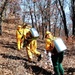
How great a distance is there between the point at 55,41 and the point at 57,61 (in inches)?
38.1

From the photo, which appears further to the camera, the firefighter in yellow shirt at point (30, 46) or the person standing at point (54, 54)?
the firefighter in yellow shirt at point (30, 46)

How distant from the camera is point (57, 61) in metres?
11.5

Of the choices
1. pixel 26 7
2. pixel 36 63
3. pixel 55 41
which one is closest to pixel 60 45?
pixel 55 41

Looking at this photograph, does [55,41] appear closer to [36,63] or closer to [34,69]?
[34,69]

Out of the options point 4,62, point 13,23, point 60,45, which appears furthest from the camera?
point 13,23

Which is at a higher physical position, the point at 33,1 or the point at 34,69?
the point at 33,1

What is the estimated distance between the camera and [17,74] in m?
11.3

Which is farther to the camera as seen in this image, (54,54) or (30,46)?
(30,46)

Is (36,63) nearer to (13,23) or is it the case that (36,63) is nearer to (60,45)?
(60,45)

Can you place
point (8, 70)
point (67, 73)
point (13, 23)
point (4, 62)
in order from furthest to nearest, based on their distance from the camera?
point (13, 23)
point (4, 62)
point (67, 73)
point (8, 70)

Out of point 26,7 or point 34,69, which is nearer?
point 34,69

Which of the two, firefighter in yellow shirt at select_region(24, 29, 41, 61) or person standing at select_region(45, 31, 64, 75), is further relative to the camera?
firefighter in yellow shirt at select_region(24, 29, 41, 61)

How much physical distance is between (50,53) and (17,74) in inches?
65.6

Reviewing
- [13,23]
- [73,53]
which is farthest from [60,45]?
[13,23]
